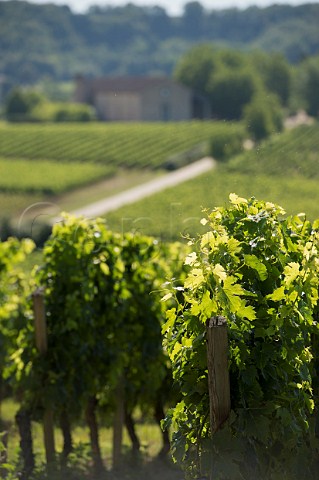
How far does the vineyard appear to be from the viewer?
3.54 meters

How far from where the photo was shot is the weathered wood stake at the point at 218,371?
3.42m

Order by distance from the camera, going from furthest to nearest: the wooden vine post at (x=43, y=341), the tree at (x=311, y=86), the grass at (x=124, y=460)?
1. the tree at (x=311, y=86)
2. the grass at (x=124, y=460)
3. the wooden vine post at (x=43, y=341)

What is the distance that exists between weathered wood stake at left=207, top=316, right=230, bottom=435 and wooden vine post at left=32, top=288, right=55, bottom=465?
287cm

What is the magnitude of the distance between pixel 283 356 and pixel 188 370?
449mm

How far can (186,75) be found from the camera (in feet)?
346

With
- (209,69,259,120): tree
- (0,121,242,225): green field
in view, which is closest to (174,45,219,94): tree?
(209,69,259,120): tree

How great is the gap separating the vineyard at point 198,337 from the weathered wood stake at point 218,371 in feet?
0.08

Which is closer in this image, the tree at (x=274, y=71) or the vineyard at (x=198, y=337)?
the vineyard at (x=198, y=337)

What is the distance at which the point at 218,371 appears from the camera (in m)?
3.46

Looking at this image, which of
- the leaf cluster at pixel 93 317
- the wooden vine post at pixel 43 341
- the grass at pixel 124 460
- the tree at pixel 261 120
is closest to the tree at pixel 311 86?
the tree at pixel 261 120

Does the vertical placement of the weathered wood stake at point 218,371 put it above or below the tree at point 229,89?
below

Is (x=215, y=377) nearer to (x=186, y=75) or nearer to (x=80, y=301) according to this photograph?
(x=80, y=301)

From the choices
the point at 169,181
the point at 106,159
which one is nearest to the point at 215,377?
the point at 169,181

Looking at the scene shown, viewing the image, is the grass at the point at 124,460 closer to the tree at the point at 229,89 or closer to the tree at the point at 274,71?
the tree at the point at 229,89
